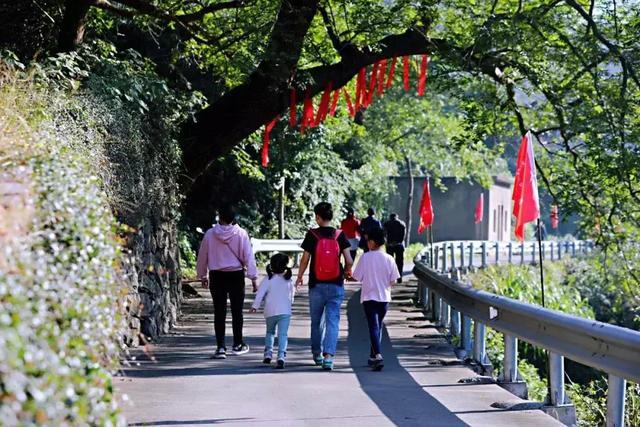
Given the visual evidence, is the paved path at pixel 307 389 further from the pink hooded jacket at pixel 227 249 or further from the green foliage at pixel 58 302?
the green foliage at pixel 58 302

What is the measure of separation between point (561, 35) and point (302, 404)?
30.7 feet

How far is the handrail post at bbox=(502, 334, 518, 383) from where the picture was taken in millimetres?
11195

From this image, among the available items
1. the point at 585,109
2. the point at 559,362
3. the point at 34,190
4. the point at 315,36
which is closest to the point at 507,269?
the point at 315,36

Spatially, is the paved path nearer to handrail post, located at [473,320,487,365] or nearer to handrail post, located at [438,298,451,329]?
handrail post, located at [473,320,487,365]

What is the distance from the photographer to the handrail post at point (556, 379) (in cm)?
978

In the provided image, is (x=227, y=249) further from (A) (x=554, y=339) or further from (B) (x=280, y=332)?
(A) (x=554, y=339)

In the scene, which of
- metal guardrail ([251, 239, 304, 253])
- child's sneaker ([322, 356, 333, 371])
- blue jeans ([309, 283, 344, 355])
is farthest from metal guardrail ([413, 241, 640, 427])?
metal guardrail ([251, 239, 304, 253])

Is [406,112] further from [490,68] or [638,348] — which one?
[638,348]

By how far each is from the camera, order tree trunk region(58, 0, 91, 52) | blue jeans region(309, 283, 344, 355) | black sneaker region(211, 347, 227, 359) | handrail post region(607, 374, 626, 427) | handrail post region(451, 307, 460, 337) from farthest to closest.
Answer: tree trunk region(58, 0, 91, 52)
handrail post region(451, 307, 460, 337)
black sneaker region(211, 347, 227, 359)
blue jeans region(309, 283, 344, 355)
handrail post region(607, 374, 626, 427)

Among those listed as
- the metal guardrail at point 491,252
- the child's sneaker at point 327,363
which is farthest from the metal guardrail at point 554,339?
the metal guardrail at point 491,252

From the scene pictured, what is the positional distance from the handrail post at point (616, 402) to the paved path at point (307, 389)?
1048 millimetres

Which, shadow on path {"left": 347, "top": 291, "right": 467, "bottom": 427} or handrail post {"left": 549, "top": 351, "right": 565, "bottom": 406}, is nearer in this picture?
shadow on path {"left": 347, "top": 291, "right": 467, "bottom": 427}

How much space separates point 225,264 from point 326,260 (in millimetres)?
1459

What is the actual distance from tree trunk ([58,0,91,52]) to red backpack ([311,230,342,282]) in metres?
6.08
